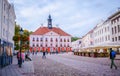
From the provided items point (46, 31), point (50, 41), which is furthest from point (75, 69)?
Result: point (46, 31)

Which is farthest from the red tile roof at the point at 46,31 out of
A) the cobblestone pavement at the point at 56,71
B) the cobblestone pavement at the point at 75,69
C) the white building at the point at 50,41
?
the cobblestone pavement at the point at 56,71

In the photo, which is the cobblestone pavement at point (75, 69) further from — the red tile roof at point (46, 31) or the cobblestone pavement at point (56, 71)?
the red tile roof at point (46, 31)

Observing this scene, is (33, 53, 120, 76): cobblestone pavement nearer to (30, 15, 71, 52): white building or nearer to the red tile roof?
(30, 15, 71, 52): white building

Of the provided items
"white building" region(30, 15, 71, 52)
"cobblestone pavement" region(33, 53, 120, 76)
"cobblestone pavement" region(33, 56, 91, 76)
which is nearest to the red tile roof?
"white building" region(30, 15, 71, 52)

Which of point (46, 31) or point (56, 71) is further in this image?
point (46, 31)

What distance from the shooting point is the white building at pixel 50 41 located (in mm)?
115688

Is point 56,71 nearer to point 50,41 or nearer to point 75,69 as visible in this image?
point 75,69

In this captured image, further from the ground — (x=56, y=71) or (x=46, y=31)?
(x=46, y=31)

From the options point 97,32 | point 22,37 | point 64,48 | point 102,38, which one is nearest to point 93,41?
point 97,32

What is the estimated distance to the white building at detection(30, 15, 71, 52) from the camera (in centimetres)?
11569

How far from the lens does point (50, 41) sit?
387 feet

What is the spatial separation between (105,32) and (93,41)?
19.5 m

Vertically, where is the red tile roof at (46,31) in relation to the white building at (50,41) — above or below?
above

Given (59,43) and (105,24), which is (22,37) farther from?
(59,43)
